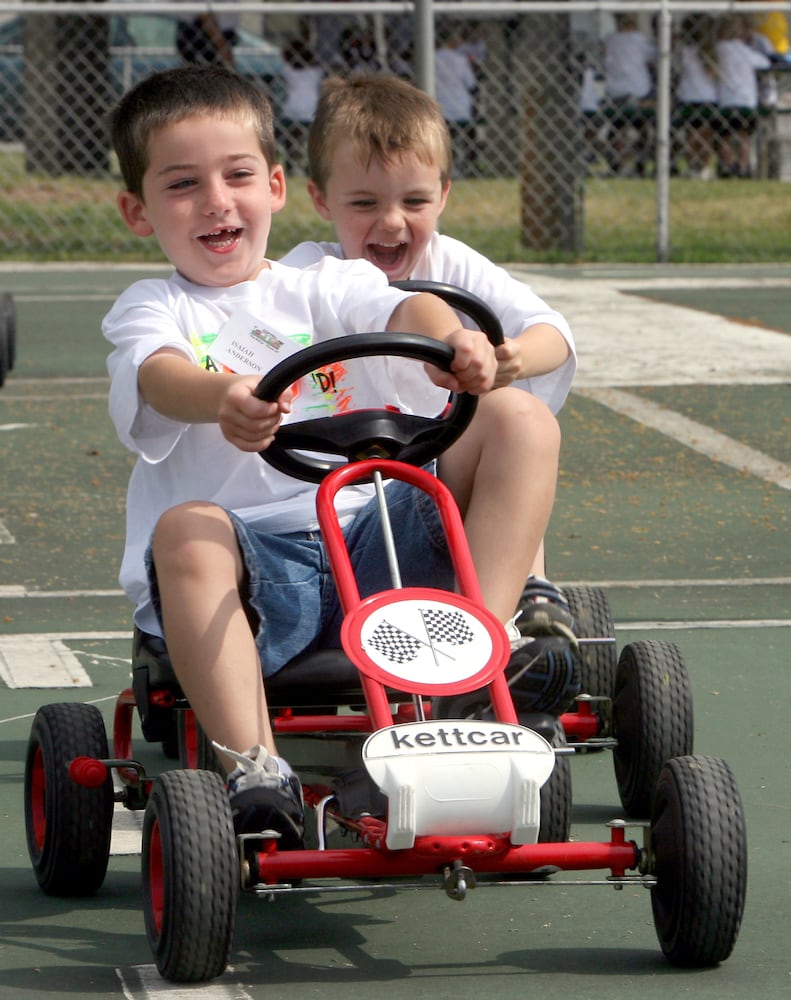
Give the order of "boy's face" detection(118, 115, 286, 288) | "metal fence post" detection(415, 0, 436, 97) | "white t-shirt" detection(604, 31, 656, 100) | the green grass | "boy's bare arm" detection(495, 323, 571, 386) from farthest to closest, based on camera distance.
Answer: "white t-shirt" detection(604, 31, 656, 100) < the green grass < "metal fence post" detection(415, 0, 436, 97) < "boy's bare arm" detection(495, 323, 571, 386) < "boy's face" detection(118, 115, 286, 288)

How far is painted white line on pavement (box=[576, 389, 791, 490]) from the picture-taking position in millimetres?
6977

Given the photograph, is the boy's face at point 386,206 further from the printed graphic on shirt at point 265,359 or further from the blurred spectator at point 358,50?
the blurred spectator at point 358,50

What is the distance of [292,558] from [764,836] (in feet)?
3.23

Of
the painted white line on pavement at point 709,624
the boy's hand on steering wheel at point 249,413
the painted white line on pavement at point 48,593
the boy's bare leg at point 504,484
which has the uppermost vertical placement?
the boy's hand on steering wheel at point 249,413

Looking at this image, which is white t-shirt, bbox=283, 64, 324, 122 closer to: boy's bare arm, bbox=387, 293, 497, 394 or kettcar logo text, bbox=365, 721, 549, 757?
boy's bare arm, bbox=387, 293, 497, 394

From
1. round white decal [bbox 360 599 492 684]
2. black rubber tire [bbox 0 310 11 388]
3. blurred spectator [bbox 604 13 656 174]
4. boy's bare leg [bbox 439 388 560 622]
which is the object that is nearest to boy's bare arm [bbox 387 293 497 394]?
boy's bare leg [bbox 439 388 560 622]

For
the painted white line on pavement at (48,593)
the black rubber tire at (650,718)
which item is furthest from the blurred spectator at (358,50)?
the black rubber tire at (650,718)

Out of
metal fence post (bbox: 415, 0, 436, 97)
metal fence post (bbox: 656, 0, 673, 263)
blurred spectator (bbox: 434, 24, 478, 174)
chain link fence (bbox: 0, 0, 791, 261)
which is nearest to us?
metal fence post (bbox: 415, 0, 436, 97)

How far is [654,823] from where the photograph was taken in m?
2.94

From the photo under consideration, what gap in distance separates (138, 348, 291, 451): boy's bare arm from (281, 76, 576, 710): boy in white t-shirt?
0.73m

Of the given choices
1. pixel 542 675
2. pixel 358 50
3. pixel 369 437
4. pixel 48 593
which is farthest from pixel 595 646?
pixel 358 50

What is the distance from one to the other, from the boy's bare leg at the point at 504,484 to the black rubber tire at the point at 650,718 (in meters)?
0.38

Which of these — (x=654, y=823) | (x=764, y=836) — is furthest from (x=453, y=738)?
(x=764, y=836)

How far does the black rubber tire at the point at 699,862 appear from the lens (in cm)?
281
